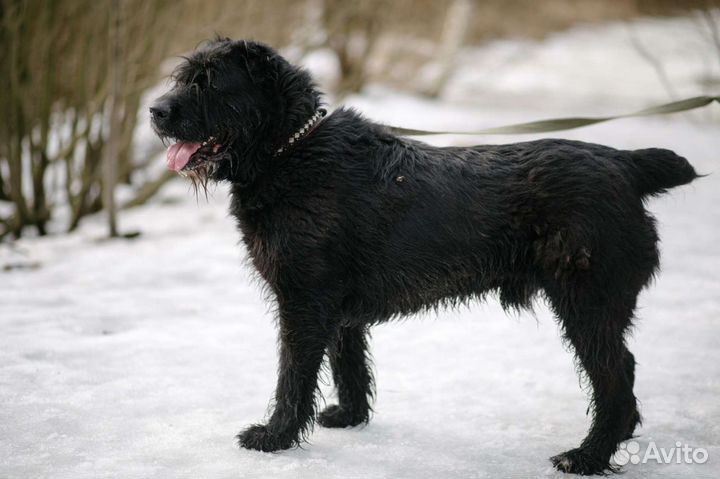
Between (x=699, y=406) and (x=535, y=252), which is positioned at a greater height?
(x=535, y=252)

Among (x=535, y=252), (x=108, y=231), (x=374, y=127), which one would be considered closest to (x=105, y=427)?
(x=374, y=127)

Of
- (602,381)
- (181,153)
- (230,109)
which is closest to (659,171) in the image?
(602,381)

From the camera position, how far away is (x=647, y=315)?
5363 millimetres

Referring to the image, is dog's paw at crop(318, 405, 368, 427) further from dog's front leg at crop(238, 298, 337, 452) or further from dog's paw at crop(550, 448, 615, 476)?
dog's paw at crop(550, 448, 615, 476)

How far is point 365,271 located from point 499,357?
67.5 inches

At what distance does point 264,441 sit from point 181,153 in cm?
135

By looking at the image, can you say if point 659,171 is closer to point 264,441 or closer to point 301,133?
point 301,133

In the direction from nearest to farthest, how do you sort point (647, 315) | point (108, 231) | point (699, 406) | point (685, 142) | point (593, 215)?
point (593, 215), point (699, 406), point (647, 315), point (108, 231), point (685, 142)

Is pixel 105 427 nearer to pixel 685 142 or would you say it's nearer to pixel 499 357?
pixel 499 357

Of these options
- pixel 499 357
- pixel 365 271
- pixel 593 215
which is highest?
pixel 593 215

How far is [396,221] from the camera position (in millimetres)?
3299

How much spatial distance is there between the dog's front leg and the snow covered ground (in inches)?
3.4

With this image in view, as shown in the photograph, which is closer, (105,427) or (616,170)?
(616,170)

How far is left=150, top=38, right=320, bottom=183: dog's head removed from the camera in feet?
10.3
